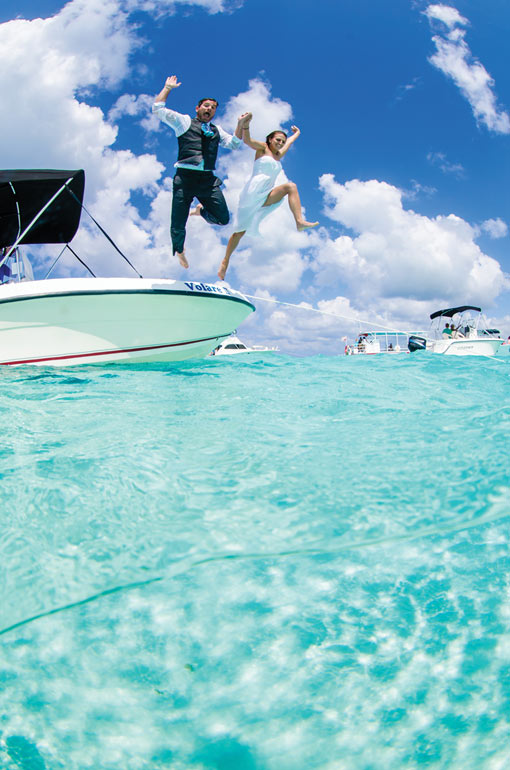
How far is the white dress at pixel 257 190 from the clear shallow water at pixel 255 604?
364 cm

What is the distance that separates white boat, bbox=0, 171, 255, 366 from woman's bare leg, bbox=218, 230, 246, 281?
209 mm

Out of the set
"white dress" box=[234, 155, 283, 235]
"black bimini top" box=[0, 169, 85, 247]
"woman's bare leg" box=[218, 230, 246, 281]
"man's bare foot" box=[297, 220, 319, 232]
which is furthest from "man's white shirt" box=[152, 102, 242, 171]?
"black bimini top" box=[0, 169, 85, 247]

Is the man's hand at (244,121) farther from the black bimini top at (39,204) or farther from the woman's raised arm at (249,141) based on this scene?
the black bimini top at (39,204)

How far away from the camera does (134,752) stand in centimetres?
91

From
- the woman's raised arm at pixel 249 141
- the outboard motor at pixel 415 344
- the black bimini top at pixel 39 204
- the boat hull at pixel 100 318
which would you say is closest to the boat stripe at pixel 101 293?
the boat hull at pixel 100 318

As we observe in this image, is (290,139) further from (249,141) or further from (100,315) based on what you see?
(100,315)

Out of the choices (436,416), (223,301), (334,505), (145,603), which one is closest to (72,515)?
(145,603)

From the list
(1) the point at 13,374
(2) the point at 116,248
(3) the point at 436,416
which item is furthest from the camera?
(2) the point at 116,248

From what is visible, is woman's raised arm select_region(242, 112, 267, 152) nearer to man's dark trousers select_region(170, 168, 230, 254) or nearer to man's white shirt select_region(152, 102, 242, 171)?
man's white shirt select_region(152, 102, 242, 171)

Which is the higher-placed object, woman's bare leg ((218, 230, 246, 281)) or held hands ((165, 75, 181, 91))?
held hands ((165, 75, 181, 91))

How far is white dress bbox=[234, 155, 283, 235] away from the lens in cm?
496

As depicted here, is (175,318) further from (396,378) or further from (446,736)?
(446,736)

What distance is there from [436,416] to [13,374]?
4.41m

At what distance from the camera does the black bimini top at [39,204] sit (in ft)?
19.6
